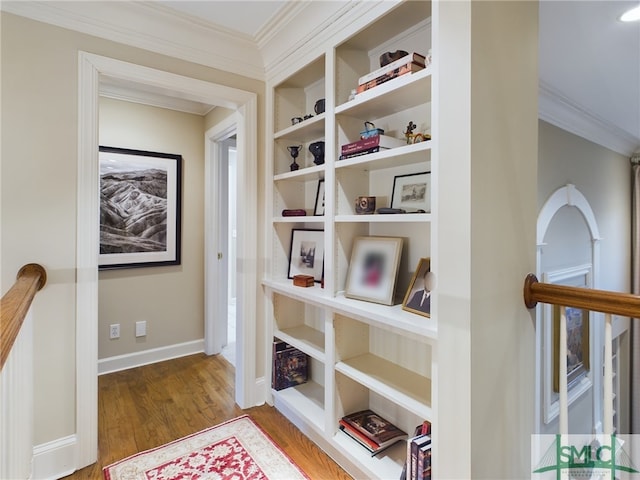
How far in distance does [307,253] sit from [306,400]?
0.95 metres

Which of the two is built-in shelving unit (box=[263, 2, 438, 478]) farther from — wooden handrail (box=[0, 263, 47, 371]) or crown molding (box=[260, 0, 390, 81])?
wooden handrail (box=[0, 263, 47, 371])

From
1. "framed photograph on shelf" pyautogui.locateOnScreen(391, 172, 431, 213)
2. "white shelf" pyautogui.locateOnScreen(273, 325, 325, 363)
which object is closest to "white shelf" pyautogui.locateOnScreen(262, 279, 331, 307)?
"white shelf" pyautogui.locateOnScreen(273, 325, 325, 363)

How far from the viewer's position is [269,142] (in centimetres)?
237

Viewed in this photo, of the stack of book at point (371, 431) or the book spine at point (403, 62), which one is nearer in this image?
the book spine at point (403, 62)

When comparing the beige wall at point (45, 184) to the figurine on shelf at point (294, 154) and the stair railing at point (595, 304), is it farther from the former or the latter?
the stair railing at point (595, 304)

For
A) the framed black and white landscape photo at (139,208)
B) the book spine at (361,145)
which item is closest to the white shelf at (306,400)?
the book spine at (361,145)

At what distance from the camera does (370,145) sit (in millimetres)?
1656

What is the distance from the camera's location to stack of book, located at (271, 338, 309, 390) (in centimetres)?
234

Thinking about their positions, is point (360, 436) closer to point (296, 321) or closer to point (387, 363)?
point (387, 363)

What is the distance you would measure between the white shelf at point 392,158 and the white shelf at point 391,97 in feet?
0.79

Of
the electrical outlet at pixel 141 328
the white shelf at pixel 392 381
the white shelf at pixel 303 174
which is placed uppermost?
the white shelf at pixel 303 174

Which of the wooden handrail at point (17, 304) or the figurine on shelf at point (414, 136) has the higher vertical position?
the figurine on shelf at point (414, 136)

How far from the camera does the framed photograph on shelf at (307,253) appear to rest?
220cm

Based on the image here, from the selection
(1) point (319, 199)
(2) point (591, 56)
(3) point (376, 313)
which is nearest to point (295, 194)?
(1) point (319, 199)
